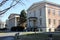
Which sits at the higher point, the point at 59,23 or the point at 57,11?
the point at 57,11

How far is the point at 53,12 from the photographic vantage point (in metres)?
45.5

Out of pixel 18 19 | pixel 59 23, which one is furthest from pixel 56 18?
pixel 18 19

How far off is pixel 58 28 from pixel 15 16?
26214 mm

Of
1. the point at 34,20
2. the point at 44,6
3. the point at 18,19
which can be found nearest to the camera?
the point at 44,6

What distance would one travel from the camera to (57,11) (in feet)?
152

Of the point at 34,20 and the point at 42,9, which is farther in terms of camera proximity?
the point at 34,20

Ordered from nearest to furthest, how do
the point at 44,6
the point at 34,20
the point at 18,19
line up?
the point at 44,6
the point at 34,20
the point at 18,19

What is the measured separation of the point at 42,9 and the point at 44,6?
110 centimetres

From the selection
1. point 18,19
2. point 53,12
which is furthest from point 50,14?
point 18,19

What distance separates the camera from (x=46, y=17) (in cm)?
4425

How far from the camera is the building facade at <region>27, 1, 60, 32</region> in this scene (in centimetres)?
4422

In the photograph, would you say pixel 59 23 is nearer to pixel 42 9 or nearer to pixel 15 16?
pixel 42 9

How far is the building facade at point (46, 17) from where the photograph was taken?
44.2 m

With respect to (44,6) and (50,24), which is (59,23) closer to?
(50,24)
